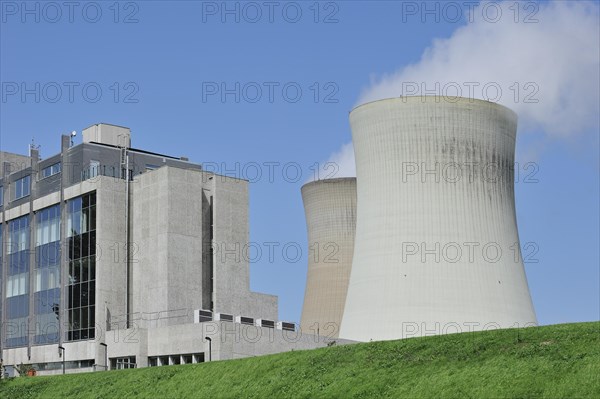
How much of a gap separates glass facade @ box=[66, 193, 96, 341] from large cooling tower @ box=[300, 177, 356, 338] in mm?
12870

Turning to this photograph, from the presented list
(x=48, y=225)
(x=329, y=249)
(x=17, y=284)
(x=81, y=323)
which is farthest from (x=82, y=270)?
(x=329, y=249)

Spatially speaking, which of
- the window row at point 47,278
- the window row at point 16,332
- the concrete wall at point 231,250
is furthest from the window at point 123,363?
the window row at point 16,332

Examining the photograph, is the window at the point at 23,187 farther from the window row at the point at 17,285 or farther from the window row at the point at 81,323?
the window row at the point at 81,323

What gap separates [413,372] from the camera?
24719 millimetres

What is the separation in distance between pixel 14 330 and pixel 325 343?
14.9 m

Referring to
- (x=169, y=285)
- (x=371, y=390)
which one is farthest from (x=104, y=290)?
(x=371, y=390)

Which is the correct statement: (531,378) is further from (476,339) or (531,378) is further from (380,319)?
(380,319)

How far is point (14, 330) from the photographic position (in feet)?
160

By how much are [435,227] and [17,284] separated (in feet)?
66.3

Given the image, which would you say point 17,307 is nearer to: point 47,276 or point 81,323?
point 47,276

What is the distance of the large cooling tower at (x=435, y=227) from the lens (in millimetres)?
38312

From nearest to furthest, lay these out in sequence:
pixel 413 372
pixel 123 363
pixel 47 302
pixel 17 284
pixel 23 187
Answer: pixel 413 372 < pixel 123 363 < pixel 47 302 < pixel 17 284 < pixel 23 187

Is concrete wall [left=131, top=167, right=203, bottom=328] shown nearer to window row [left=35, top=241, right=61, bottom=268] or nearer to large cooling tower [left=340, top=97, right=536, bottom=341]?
window row [left=35, top=241, right=61, bottom=268]

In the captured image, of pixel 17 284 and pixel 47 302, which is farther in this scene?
pixel 17 284
